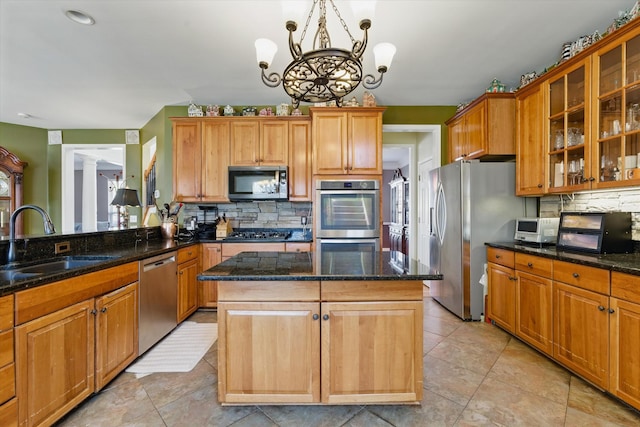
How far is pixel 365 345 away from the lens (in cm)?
158

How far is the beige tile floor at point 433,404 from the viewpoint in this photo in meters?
1.62

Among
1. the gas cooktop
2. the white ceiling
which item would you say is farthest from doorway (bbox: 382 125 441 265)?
the gas cooktop

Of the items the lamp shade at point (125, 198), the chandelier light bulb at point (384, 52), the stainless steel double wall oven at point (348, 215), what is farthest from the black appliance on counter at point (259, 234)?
the chandelier light bulb at point (384, 52)

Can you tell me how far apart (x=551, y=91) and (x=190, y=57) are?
3.37m

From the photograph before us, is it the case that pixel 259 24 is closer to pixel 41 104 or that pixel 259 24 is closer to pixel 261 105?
pixel 261 105

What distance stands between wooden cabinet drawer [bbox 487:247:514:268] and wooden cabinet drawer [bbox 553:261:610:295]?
18.8 inches

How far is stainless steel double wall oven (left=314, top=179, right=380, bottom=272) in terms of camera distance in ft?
10.9

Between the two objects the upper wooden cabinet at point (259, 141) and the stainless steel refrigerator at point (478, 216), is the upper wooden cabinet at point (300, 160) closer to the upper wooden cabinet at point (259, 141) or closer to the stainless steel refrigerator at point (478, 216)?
the upper wooden cabinet at point (259, 141)

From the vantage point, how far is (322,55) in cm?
146

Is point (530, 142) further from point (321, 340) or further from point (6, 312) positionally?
point (6, 312)

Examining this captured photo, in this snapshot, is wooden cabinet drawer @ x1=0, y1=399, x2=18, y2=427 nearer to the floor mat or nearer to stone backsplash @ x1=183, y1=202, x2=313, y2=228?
the floor mat

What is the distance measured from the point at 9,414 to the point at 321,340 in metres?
1.48

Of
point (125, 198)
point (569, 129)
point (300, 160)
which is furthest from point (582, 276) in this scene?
point (125, 198)

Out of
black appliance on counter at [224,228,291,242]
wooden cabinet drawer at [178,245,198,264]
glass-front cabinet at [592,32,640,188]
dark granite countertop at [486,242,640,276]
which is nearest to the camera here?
dark granite countertop at [486,242,640,276]
